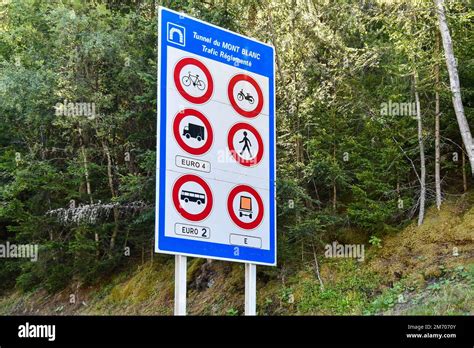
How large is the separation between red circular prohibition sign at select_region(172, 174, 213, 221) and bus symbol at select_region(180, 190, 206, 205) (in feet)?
0.18

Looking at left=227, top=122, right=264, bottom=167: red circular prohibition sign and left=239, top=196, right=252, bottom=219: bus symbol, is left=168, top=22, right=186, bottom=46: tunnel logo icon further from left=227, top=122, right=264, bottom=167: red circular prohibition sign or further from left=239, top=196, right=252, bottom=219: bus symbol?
left=239, top=196, right=252, bottom=219: bus symbol

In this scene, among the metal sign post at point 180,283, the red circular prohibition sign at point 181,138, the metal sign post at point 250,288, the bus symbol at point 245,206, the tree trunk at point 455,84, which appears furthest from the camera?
the tree trunk at point 455,84

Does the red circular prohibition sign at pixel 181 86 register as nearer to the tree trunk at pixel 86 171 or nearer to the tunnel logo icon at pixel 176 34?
the tunnel logo icon at pixel 176 34

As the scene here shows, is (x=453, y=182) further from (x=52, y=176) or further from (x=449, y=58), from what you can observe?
(x=52, y=176)

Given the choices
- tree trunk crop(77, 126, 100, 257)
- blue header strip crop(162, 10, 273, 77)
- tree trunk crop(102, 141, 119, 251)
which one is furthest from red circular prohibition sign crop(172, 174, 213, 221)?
tree trunk crop(77, 126, 100, 257)

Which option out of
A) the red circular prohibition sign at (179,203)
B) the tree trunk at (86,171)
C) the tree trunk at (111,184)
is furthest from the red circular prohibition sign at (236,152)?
the tree trunk at (86,171)

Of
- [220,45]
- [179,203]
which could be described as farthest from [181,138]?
[220,45]

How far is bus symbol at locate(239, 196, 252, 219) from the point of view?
20.3 ft

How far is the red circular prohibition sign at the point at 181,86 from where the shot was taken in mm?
5934

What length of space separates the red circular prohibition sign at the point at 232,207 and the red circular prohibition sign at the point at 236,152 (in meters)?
0.27

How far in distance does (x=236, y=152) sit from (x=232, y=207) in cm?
60

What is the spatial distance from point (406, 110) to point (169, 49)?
30.7 feet

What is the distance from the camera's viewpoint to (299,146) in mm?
14992
